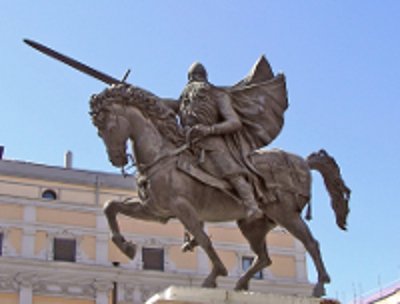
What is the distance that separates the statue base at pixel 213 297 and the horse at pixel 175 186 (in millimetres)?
584

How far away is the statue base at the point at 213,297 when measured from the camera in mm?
7848

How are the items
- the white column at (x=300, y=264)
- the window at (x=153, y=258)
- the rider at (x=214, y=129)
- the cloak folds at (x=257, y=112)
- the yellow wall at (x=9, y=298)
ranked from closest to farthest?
1. the rider at (x=214, y=129)
2. the cloak folds at (x=257, y=112)
3. the yellow wall at (x=9, y=298)
4. the window at (x=153, y=258)
5. the white column at (x=300, y=264)

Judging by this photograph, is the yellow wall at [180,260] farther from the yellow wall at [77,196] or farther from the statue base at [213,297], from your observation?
the statue base at [213,297]

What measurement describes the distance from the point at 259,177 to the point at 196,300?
1910 mm

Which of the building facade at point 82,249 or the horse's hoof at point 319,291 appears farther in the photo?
the building facade at point 82,249

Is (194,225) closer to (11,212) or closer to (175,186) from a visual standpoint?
(175,186)

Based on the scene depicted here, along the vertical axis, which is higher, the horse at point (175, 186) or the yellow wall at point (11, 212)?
the yellow wall at point (11, 212)

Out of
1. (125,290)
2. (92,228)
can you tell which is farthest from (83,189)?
(125,290)

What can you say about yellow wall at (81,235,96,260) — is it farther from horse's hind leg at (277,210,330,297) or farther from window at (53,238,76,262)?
horse's hind leg at (277,210,330,297)

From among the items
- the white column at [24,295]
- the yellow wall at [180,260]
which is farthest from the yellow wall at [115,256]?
the white column at [24,295]

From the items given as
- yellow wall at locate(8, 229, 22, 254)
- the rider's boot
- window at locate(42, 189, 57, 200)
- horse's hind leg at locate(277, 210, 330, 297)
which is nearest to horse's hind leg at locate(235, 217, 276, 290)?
horse's hind leg at locate(277, 210, 330, 297)

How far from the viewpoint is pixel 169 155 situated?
8844mm

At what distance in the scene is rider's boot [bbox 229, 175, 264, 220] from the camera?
8718mm

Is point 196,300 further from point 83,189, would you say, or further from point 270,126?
point 83,189
